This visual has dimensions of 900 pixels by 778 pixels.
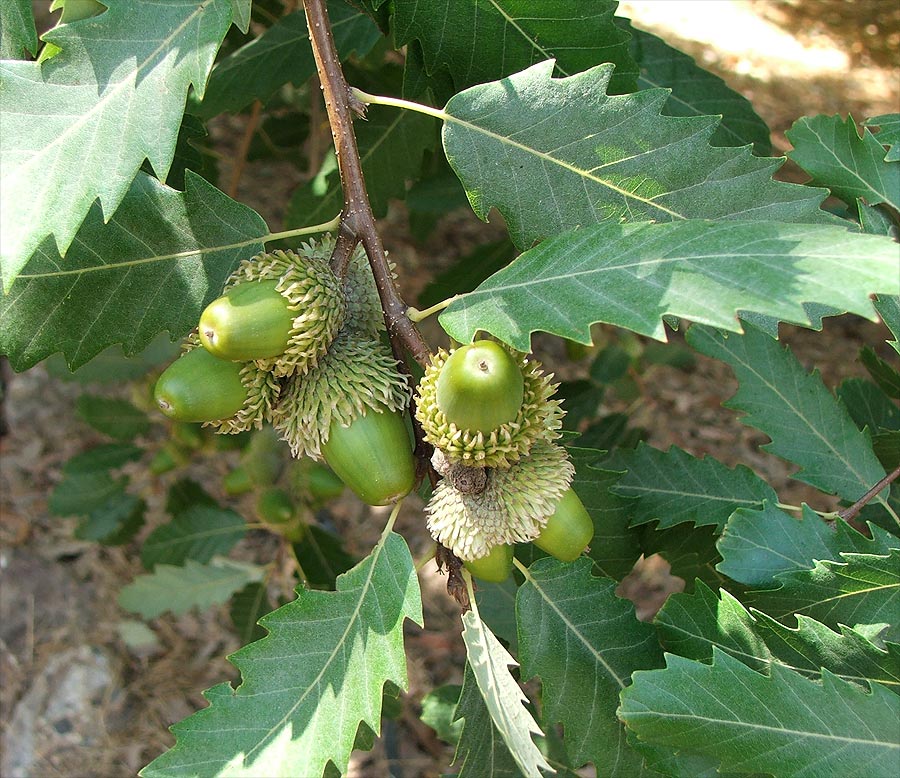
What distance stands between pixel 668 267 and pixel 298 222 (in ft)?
4.09

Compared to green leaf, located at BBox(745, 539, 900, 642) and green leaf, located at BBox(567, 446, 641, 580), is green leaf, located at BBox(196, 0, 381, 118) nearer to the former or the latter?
green leaf, located at BBox(567, 446, 641, 580)

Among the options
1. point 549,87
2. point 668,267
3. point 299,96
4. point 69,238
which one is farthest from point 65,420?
point 668,267

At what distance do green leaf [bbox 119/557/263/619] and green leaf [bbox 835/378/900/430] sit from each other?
66.8 inches

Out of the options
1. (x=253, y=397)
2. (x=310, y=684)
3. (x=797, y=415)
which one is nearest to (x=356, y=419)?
(x=253, y=397)

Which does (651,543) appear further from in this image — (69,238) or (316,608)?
(69,238)

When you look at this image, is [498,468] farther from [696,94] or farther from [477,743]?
[696,94]

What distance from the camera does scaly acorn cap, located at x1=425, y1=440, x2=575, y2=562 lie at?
109cm

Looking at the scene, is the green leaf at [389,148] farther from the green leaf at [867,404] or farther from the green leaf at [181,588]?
the green leaf at [181,588]

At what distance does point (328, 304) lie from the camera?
111 centimetres

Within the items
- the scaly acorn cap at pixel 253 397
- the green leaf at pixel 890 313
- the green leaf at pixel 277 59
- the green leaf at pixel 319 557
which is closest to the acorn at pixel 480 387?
the scaly acorn cap at pixel 253 397

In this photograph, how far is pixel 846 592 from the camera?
123 centimetres

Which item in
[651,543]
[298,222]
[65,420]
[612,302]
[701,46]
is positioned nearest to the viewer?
[612,302]

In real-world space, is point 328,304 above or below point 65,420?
above

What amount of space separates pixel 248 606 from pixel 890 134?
1.99 m
